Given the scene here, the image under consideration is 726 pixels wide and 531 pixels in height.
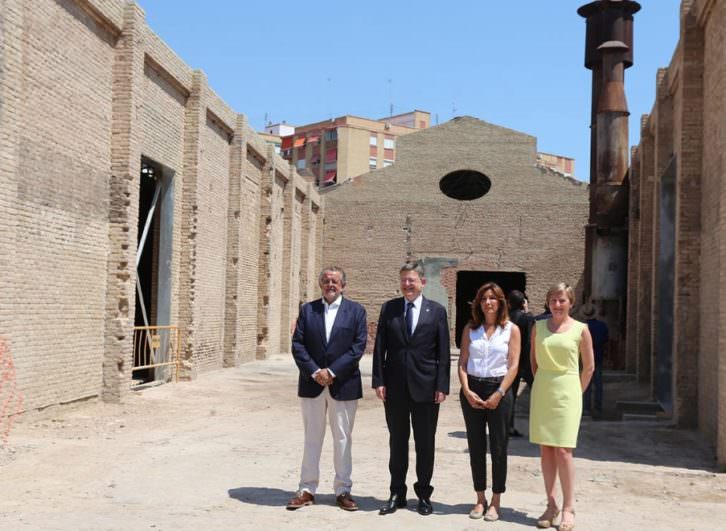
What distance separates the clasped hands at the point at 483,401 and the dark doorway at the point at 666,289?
378 inches

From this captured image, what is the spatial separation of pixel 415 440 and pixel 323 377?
32.0 inches

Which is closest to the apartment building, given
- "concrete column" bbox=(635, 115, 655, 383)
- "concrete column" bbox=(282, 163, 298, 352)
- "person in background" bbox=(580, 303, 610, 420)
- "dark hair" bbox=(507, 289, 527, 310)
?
"concrete column" bbox=(282, 163, 298, 352)

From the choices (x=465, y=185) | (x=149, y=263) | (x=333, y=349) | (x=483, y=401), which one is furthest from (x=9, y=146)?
(x=465, y=185)

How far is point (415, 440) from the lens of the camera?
6.54m

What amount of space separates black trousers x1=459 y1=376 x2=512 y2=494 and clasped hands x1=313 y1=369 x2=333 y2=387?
97 centimetres

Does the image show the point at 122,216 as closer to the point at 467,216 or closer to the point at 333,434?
the point at 333,434

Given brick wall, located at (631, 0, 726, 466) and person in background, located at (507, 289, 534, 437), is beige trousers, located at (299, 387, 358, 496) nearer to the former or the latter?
person in background, located at (507, 289, 534, 437)

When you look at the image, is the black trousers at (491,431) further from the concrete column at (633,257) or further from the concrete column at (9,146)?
the concrete column at (633,257)

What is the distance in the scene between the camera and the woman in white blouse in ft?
20.8

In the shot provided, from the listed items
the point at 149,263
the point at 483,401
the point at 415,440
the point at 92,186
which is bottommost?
the point at 415,440

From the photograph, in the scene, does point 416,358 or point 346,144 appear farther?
point 346,144

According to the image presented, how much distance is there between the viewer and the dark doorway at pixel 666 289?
595 inches

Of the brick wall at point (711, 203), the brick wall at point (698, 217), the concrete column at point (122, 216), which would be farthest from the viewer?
the concrete column at point (122, 216)

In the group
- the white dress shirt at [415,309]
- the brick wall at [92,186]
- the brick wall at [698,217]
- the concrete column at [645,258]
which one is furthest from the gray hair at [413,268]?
the concrete column at [645,258]
